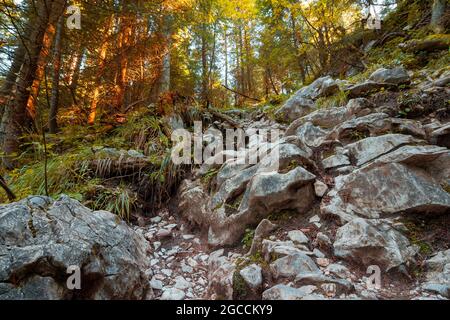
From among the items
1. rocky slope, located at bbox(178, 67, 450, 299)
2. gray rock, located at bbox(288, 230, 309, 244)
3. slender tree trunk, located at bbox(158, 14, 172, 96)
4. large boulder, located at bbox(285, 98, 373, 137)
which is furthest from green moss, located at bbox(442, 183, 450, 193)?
slender tree trunk, located at bbox(158, 14, 172, 96)

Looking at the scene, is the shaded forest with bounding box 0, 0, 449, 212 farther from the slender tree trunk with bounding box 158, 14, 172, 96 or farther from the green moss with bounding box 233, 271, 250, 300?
the green moss with bounding box 233, 271, 250, 300

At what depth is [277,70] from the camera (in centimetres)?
1191

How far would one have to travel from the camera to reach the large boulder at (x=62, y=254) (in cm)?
163

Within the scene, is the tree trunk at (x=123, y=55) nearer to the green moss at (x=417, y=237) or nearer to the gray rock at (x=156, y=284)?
the gray rock at (x=156, y=284)

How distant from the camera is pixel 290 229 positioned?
2.64m

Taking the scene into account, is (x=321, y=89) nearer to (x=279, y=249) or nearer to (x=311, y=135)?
(x=311, y=135)

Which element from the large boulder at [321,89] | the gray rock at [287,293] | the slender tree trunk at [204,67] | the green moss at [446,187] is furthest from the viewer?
the slender tree trunk at [204,67]

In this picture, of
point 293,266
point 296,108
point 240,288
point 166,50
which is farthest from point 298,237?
point 166,50

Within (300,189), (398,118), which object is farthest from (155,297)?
(398,118)

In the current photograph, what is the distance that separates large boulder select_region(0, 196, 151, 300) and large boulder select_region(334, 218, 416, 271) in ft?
6.06

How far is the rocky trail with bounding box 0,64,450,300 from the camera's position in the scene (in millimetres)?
1829

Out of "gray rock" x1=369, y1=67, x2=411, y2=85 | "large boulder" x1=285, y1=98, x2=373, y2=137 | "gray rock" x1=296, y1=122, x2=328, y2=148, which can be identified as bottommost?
"gray rock" x1=296, y1=122, x2=328, y2=148

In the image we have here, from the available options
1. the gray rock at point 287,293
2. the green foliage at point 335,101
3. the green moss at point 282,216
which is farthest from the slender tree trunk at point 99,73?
the gray rock at point 287,293

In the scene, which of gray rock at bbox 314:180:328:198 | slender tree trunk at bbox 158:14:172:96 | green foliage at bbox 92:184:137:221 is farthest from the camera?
slender tree trunk at bbox 158:14:172:96
